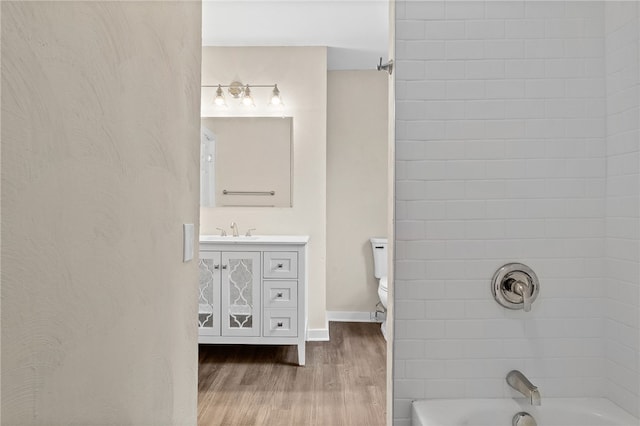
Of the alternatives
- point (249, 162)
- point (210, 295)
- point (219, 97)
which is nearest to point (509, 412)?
point (210, 295)

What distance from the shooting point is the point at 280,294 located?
9.30 ft

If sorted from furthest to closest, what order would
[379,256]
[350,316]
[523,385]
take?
1. [350,316]
2. [379,256]
3. [523,385]

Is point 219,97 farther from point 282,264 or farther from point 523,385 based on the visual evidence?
point 523,385

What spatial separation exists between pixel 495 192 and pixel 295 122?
237 cm

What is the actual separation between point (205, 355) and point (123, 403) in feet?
7.96

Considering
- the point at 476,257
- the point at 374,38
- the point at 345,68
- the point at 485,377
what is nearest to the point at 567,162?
the point at 476,257

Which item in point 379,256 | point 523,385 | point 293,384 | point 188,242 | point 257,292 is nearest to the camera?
point 188,242

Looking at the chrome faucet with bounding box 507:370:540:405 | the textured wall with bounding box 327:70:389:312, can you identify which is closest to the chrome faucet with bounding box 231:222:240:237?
the textured wall with bounding box 327:70:389:312

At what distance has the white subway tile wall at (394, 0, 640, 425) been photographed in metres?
1.37

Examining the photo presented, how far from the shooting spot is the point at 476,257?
137 centimetres

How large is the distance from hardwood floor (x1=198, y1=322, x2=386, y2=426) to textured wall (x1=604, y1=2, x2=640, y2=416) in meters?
1.16

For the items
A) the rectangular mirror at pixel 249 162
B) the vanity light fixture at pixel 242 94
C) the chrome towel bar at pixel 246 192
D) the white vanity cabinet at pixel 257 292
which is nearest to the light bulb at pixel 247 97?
the vanity light fixture at pixel 242 94

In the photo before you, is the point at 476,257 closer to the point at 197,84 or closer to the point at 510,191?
the point at 510,191

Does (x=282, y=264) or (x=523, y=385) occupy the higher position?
(x=282, y=264)
